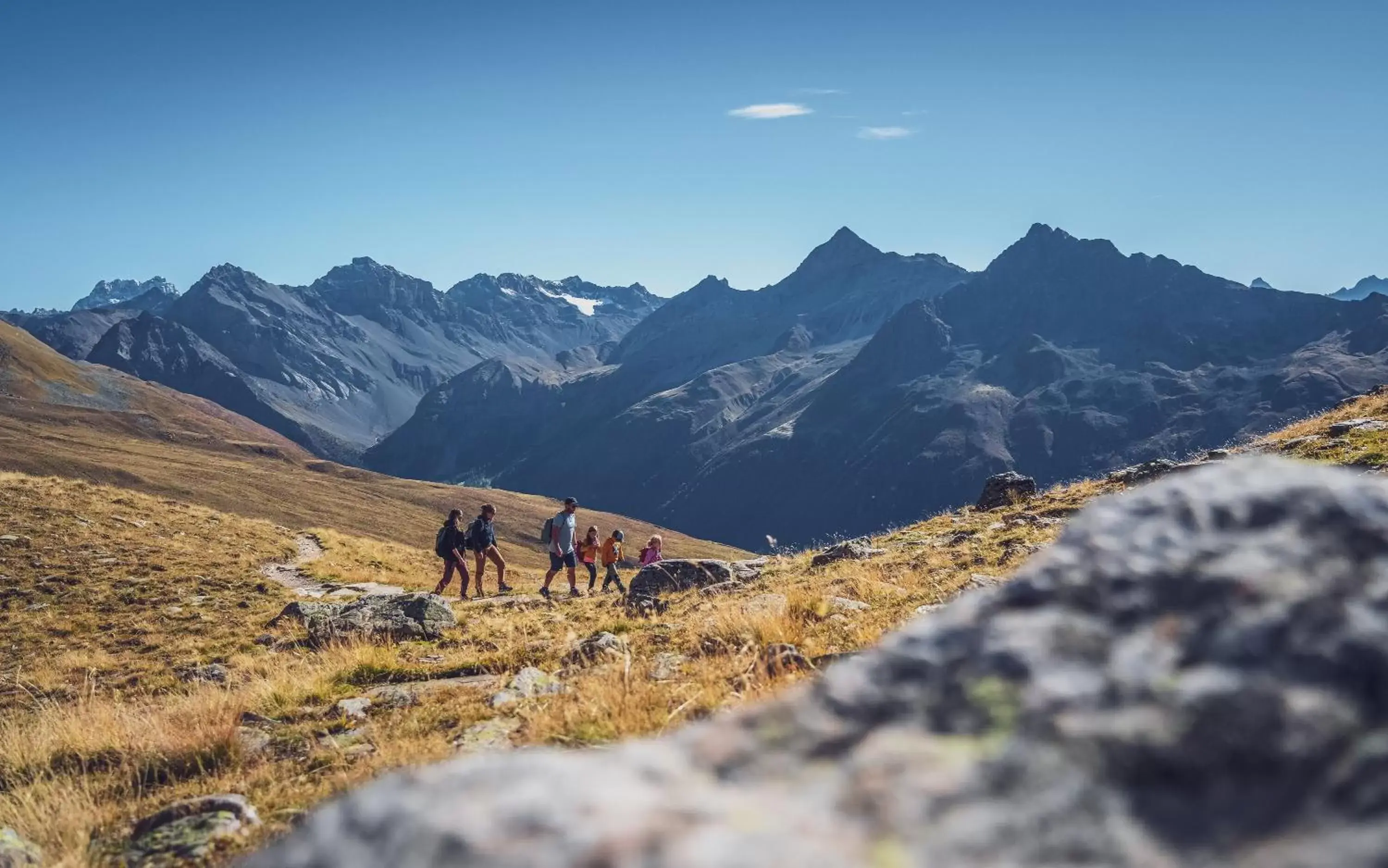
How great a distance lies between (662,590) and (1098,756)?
64.8 feet

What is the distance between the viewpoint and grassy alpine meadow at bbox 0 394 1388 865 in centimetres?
577

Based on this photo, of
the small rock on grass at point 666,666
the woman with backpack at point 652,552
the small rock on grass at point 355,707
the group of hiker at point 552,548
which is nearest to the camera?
the small rock on grass at point 666,666

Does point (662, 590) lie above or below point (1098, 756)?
below

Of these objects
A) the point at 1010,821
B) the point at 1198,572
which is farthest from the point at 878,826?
the point at 1198,572

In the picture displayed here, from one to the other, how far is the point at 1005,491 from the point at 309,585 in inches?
1095

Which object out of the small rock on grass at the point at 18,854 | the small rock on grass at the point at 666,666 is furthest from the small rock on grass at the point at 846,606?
the small rock on grass at the point at 18,854

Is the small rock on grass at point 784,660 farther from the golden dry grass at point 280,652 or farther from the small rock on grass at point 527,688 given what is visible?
the small rock on grass at point 527,688

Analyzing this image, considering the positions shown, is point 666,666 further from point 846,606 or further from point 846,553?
point 846,553

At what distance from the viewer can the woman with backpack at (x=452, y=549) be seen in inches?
1001

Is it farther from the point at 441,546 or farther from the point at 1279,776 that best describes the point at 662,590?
the point at 1279,776

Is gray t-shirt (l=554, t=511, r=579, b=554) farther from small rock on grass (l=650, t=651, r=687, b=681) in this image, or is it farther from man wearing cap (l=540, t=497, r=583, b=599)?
small rock on grass (l=650, t=651, r=687, b=681)

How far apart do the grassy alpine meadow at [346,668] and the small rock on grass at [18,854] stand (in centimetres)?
9

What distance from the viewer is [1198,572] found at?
2176mm

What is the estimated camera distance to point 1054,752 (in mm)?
1754
